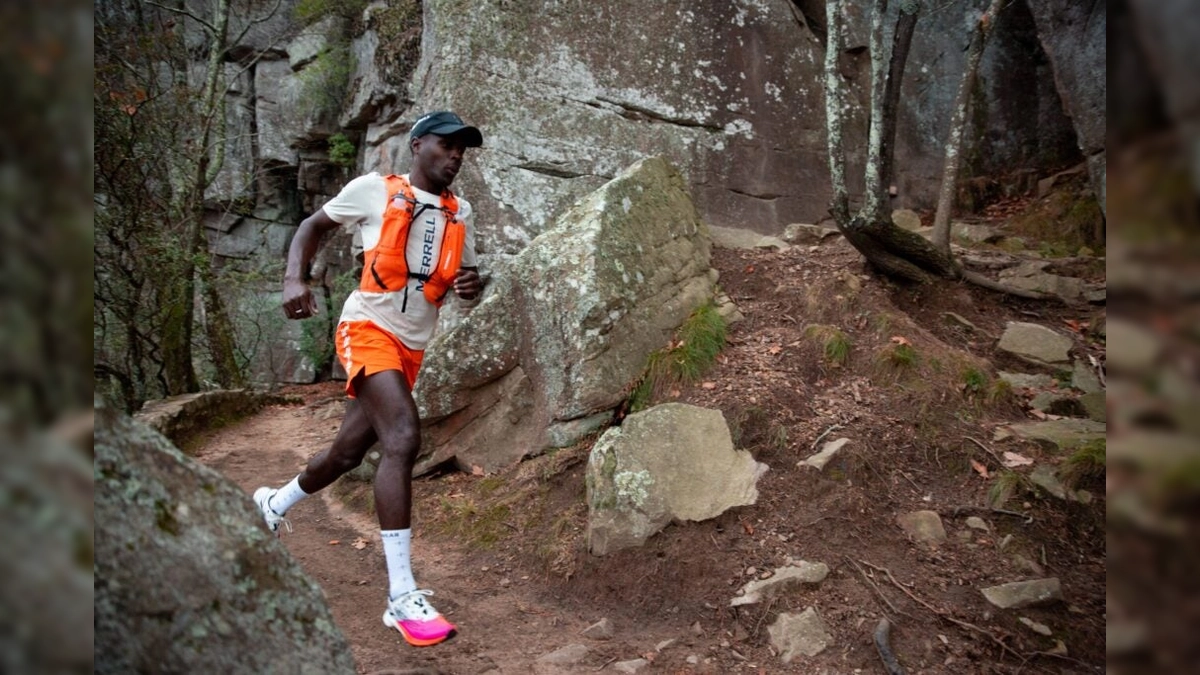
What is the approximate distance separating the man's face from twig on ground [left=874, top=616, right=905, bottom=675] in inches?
101

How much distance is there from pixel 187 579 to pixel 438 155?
89.1 inches

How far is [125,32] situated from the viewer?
31.4 feet

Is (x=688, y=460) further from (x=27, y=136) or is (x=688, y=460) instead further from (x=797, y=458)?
(x=27, y=136)

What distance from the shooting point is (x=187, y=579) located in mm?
1602

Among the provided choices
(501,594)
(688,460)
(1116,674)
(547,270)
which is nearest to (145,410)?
(547,270)

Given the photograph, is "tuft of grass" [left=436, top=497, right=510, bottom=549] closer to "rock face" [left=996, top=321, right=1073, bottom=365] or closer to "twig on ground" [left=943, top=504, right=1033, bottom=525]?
"twig on ground" [left=943, top=504, right=1033, bottom=525]

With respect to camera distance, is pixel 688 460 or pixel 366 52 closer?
pixel 688 460

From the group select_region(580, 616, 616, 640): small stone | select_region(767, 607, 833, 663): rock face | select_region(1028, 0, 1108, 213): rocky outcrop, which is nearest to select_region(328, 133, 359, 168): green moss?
select_region(1028, 0, 1108, 213): rocky outcrop

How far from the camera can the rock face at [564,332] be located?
185 inches

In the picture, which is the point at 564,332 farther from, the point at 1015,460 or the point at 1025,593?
the point at 1025,593

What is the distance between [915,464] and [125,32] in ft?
33.8

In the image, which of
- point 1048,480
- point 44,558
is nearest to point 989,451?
point 1048,480

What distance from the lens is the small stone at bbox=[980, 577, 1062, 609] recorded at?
10.6 ft

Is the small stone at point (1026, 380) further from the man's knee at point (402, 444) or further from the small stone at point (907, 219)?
the man's knee at point (402, 444)
